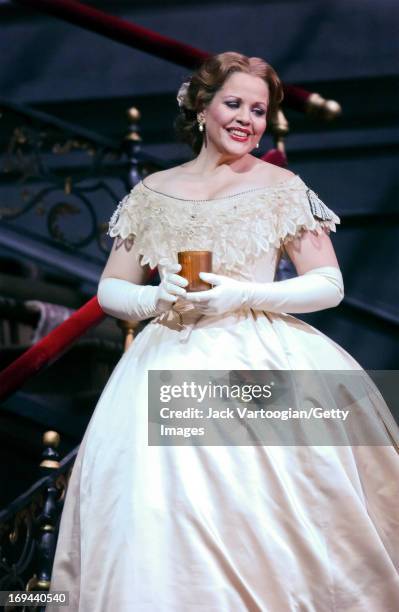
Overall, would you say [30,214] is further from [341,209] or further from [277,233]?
[277,233]

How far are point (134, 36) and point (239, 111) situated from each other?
1.36 metres

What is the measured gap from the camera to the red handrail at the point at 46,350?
3.29m

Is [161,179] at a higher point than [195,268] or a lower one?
higher

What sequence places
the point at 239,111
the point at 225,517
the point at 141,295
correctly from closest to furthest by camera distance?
the point at 225,517
the point at 141,295
the point at 239,111

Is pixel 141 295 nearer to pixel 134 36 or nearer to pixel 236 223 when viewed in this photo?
pixel 236 223

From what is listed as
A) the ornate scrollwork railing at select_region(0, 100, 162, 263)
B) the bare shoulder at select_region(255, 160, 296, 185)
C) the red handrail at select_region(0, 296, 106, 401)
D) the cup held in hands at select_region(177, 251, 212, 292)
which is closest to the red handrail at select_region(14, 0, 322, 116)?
the ornate scrollwork railing at select_region(0, 100, 162, 263)

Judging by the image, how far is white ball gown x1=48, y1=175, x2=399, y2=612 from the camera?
96.8 inches

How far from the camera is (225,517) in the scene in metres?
2.52

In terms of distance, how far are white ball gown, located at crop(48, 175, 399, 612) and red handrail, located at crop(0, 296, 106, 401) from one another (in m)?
0.49

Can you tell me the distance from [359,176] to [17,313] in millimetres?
1659

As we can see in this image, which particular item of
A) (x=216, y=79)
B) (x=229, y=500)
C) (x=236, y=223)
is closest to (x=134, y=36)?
(x=216, y=79)

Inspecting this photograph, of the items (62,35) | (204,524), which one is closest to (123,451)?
(204,524)

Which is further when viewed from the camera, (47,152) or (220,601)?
(47,152)

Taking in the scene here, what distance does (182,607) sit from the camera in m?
2.42
